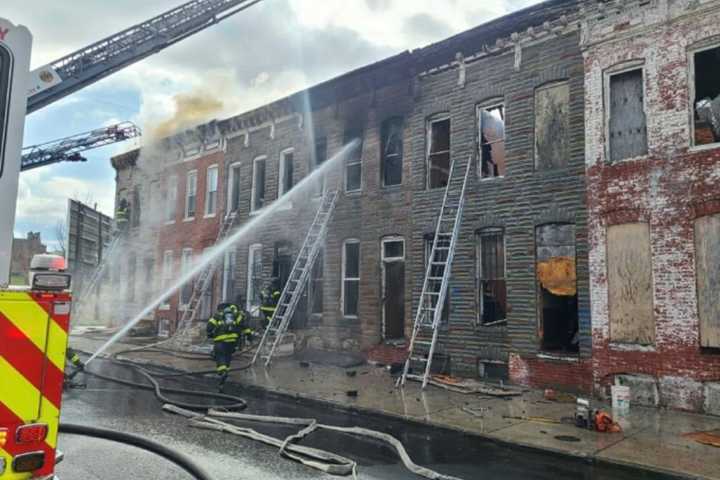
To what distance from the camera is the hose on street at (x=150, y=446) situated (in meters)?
4.34

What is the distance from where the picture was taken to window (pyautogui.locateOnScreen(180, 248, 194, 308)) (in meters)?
22.1

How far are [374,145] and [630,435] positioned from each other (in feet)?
33.2

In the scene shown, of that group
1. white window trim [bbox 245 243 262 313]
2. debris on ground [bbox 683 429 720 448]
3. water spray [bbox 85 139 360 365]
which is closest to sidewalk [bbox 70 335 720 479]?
debris on ground [bbox 683 429 720 448]

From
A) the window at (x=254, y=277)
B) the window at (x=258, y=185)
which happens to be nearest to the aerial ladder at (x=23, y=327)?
Result: the window at (x=254, y=277)

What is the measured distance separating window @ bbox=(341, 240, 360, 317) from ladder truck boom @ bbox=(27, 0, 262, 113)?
788 cm

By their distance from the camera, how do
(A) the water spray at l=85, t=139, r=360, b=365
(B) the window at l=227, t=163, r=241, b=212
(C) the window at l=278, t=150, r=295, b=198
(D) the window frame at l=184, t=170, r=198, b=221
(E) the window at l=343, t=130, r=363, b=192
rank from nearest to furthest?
(E) the window at l=343, t=130, r=363, b=192, (A) the water spray at l=85, t=139, r=360, b=365, (C) the window at l=278, t=150, r=295, b=198, (B) the window at l=227, t=163, r=241, b=212, (D) the window frame at l=184, t=170, r=198, b=221

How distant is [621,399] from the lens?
933cm

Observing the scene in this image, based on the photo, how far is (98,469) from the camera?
5785 mm

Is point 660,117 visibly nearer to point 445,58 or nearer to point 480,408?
point 445,58

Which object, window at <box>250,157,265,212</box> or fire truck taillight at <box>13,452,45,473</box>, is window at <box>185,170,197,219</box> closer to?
window at <box>250,157,265,212</box>

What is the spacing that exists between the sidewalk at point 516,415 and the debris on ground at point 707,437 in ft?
0.50

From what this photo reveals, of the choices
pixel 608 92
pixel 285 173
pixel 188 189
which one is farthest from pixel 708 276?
pixel 188 189

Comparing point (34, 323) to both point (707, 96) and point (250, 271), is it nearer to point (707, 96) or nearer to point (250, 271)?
point (707, 96)

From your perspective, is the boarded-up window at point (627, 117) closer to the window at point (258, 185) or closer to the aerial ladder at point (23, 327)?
the aerial ladder at point (23, 327)
